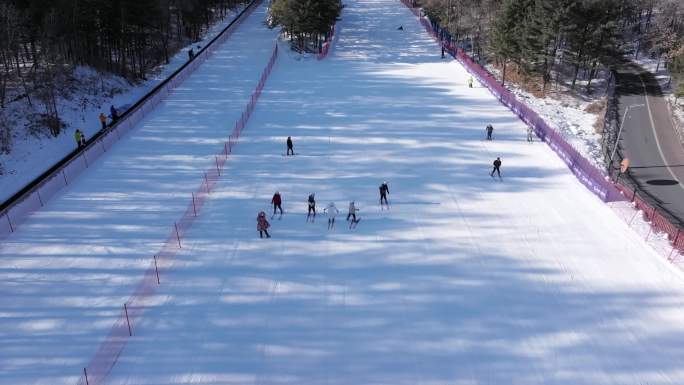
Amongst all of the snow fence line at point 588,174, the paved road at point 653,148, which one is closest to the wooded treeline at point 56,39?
the snow fence line at point 588,174

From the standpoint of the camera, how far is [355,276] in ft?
45.3

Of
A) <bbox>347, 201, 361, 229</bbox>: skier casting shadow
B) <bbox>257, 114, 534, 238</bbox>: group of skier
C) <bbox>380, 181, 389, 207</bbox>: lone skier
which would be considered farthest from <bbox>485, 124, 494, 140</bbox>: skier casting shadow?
<bbox>347, 201, 361, 229</bbox>: skier casting shadow

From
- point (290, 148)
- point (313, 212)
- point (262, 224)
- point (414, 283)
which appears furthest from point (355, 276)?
point (290, 148)

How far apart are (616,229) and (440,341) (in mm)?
9601

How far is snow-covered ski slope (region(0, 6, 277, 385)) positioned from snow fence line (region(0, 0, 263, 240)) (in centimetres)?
36

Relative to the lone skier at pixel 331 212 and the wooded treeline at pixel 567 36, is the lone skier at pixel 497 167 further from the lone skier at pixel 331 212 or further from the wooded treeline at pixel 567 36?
the wooded treeline at pixel 567 36

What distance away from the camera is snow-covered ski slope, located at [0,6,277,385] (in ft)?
35.7

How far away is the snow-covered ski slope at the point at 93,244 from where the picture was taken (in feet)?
35.7

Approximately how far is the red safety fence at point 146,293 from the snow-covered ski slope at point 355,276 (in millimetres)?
305

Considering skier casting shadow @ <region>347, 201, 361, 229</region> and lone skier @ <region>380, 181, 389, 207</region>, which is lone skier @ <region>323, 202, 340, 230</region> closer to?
skier casting shadow @ <region>347, 201, 361, 229</region>

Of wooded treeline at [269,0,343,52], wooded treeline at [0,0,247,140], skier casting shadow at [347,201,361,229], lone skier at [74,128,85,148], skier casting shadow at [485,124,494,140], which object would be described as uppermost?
wooded treeline at [269,0,343,52]

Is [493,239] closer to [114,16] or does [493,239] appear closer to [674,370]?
[674,370]

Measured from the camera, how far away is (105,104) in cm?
3000

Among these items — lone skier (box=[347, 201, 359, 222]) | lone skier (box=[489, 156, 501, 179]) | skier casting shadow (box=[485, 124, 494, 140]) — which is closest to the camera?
lone skier (box=[347, 201, 359, 222])
